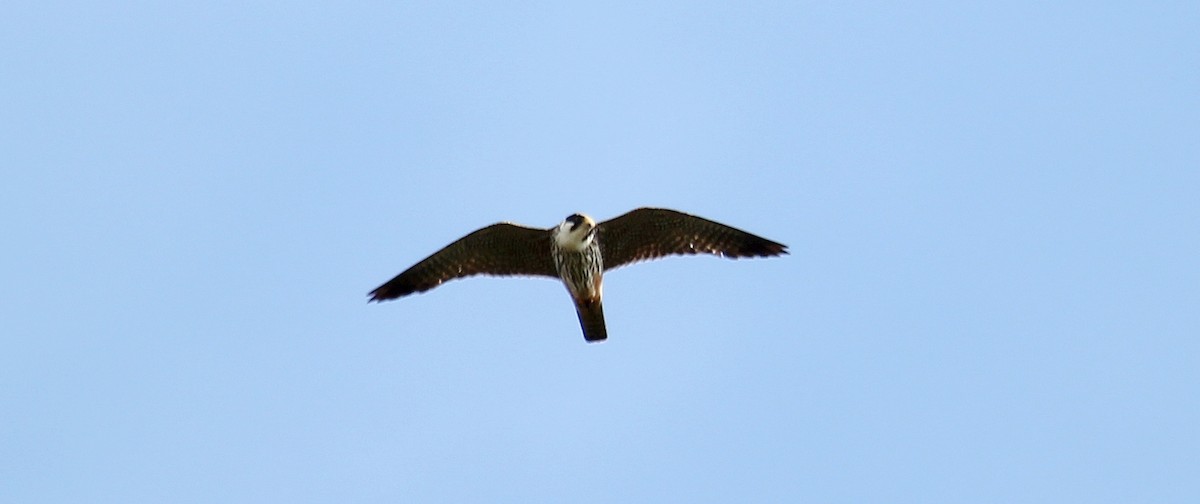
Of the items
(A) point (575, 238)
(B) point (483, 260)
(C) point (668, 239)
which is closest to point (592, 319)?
(A) point (575, 238)

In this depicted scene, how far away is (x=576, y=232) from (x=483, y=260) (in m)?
1.22

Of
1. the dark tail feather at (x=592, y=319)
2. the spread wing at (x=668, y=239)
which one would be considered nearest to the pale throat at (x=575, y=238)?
the spread wing at (x=668, y=239)

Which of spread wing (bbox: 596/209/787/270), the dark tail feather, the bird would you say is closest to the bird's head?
the bird

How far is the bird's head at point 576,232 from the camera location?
1373cm

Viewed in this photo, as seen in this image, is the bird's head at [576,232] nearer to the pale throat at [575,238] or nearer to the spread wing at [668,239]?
the pale throat at [575,238]

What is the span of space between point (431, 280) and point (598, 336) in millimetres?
1672

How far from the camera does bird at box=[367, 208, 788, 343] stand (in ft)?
45.8

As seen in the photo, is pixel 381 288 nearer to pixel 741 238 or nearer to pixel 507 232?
pixel 507 232

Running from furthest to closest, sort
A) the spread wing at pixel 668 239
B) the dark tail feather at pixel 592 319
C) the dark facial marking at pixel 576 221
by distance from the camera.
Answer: the spread wing at pixel 668 239 < the dark tail feather at pixel 592 319 < the dark facial marking at pixel 576 221

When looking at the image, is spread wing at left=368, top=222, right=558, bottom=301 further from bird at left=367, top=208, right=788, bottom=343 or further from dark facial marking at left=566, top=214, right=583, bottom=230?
dark facial marking at left=566, top=214, right=583, bottom=230

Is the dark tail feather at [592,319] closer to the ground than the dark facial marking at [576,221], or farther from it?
closer to the ground

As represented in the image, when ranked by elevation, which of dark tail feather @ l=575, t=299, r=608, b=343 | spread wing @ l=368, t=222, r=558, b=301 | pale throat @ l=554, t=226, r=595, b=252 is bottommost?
dark tail feather @ l=575, t=299, r=608, b=343

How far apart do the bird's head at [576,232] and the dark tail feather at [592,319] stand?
0.54 m

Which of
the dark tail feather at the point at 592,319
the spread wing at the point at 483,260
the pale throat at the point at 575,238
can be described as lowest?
the dark tail feather at the point at 592,319
